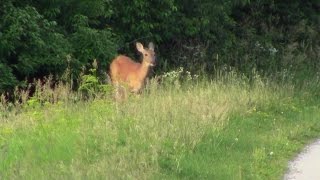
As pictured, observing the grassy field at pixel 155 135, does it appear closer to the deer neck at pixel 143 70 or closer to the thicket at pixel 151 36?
the deer neck at pixel 143 70

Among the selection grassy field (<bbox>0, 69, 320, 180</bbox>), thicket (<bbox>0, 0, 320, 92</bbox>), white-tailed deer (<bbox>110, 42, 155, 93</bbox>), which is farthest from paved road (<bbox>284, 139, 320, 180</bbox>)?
thicket (<bbox>0, 0, 320, 92</bbox>)

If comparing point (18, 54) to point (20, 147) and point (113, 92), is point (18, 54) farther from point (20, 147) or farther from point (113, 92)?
point (20, 147)

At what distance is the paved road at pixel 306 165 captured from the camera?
914 cm

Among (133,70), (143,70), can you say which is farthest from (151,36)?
(143,70)

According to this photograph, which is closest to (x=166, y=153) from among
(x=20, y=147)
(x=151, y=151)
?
(x=151, y=151)

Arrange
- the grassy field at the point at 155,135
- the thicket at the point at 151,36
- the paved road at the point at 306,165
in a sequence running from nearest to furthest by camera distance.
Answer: the grassy field at the point at 155,135
the paved road at the point at 306,165
the thicket at the point at 151,36

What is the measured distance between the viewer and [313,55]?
22609 mm

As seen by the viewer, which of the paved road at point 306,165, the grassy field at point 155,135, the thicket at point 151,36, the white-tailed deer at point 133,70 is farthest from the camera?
the thicket at point 151,36

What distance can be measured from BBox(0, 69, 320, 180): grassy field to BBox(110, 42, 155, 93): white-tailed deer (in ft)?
2.02

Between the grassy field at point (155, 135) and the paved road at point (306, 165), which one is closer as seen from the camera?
the grassy field at point (155, 135)

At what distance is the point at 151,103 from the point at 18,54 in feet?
16.4

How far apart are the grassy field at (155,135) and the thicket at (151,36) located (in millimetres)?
2868

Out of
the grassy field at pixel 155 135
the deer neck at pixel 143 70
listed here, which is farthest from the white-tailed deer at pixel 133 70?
the grassy field at pixel 155 135

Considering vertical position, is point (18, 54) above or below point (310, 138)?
above
